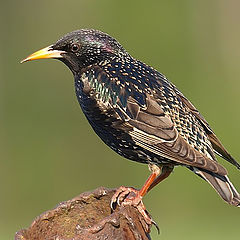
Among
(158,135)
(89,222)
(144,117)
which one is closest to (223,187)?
(158,135)

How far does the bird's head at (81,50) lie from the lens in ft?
18.2

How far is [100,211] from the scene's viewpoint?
15.3 ft

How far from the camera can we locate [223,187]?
4.90m

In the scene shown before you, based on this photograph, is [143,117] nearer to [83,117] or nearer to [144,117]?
[144,117]

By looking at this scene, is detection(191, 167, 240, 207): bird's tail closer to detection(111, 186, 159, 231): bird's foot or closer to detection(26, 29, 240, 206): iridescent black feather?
detection(26, 29, 240, 206): iridescent black feather

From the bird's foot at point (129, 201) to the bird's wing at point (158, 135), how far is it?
0.38 meters

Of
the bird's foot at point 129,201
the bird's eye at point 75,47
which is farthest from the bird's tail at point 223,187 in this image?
the bird's eye at point 75,47

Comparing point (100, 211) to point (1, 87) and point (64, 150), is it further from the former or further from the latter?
point (1, 87)

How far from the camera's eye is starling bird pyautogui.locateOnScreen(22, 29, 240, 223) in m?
5.02

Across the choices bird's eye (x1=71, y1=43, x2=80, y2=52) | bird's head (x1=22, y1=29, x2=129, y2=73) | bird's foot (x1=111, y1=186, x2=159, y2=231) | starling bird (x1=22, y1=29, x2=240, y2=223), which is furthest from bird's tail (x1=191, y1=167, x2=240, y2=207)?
bird's eye (x1=71, y1=43, x2=80, y2=52)

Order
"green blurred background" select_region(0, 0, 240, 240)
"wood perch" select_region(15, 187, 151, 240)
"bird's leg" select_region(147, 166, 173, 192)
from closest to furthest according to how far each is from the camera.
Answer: "wood perch" select_region(15, 187, 151, 240)
"bird's leg" select_region(147, 166, 173, 192)
"green blurred background" select_region(0, 0, 240, 240)

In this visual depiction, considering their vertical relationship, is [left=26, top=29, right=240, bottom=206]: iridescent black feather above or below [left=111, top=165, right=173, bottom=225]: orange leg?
above

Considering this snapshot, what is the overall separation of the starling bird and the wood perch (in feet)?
0.94

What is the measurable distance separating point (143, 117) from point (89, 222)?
885 millimetres
